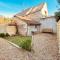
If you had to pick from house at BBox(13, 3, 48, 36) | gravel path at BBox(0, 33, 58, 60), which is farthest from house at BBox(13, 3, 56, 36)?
gravel path at BBox(0, 33, 58, 60)

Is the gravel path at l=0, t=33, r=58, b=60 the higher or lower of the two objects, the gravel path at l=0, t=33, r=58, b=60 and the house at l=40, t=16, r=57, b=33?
the lower

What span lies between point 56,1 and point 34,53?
331 cm

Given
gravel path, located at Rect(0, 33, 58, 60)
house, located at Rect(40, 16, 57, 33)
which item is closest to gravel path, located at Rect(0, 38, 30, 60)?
gravel path, located at Rect(0, 33, 58, 60)

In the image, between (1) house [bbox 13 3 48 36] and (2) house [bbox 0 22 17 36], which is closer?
(1) house [bbox 13 3 48 36]

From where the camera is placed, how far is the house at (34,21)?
10.4 m

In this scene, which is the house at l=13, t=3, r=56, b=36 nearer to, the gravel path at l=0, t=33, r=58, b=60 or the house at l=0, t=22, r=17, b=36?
the house at l=0, t=22, r=17, b=36

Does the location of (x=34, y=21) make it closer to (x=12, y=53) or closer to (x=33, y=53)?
(x=33, y=53)

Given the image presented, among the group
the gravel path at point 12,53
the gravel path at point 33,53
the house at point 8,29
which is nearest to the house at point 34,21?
the house at point 8,29

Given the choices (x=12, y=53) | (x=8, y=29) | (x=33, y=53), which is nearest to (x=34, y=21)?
(x=8, y=29)

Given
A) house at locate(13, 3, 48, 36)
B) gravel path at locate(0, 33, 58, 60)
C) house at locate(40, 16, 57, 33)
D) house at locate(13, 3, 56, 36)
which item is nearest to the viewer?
gravel path at locate(0, 33, 58, 60)

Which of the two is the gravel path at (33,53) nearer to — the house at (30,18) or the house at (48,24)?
the house at (30,18)

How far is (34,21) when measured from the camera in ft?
37.2

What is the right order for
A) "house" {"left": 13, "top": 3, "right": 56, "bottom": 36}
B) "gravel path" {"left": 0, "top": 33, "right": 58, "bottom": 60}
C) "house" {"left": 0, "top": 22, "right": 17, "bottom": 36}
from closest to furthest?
"gravel path" {"left": 0, "top": 33, "right": 58, "bottom": 60}
"house" {"left": 13, "top": 3, "right": 56, "bottom": 36}
"house" {"left": 0, "top": 22, "right": 17, "bottom": 36}

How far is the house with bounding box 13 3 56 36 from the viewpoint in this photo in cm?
1040
